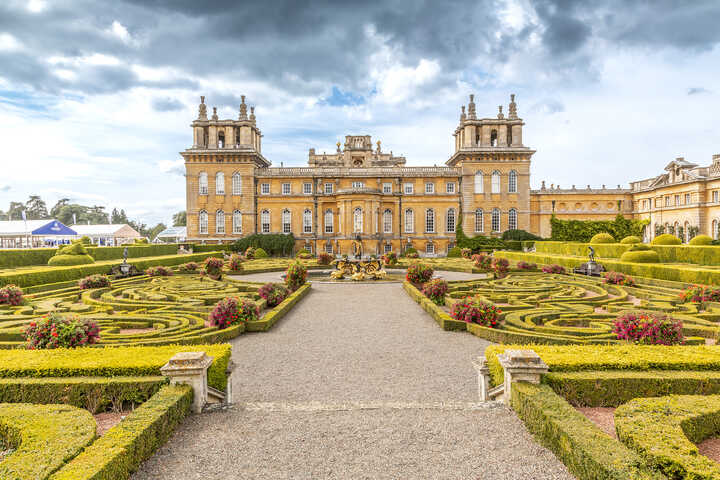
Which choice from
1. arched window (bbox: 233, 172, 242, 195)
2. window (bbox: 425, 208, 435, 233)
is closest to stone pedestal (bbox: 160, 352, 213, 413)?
window (bbox: 425, 208, 435, 233)

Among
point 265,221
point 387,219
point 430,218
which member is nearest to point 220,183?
point 265,221

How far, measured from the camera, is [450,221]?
40.2 meters

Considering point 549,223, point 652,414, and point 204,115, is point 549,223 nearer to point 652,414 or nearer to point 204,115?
Result: point 204,115

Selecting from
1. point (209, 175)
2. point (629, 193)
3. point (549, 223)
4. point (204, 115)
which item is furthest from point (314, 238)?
point (629, 193)

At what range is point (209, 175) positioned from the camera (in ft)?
131

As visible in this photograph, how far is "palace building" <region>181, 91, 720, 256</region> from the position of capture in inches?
1527

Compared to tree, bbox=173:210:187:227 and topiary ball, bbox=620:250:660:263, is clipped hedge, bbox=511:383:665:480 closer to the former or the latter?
topiary ball, bbox=620:250:660:263

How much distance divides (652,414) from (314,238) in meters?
37.1

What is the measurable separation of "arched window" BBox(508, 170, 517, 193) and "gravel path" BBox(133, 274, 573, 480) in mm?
33747

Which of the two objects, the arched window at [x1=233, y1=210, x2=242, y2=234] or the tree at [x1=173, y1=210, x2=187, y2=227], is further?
the tree at [x1=173, y1=210, x2=187, y2=227]

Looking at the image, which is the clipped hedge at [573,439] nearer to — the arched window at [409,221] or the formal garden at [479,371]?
the formal garden at [479,371]

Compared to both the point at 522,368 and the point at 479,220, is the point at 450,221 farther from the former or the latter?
the point at 522,368

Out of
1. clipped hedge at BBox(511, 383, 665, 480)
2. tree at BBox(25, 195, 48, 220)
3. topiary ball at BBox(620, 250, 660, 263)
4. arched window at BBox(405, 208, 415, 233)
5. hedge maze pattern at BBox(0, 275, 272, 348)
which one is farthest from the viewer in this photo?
tree at BBox(25, 195, 48, 220)

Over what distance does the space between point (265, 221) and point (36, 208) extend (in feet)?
226
